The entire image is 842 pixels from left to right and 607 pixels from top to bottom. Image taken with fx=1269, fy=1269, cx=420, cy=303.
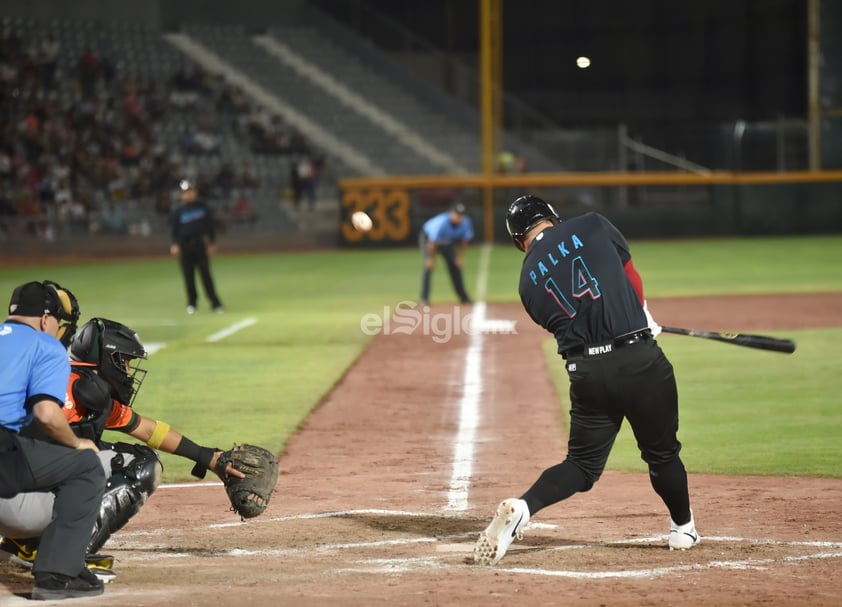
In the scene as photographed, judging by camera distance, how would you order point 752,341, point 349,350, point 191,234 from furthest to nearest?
point 191,234, point 349,350, point 752,341

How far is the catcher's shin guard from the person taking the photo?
668 cm

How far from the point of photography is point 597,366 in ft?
22.2

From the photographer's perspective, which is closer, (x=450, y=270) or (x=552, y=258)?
(x=552, y=258)

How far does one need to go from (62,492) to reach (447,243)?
16595 millimetres

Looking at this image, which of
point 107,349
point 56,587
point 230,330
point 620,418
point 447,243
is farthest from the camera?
point 447,243

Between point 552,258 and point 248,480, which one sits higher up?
point 552,258

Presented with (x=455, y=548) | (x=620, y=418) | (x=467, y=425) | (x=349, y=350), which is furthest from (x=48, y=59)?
(x=620, y=418)

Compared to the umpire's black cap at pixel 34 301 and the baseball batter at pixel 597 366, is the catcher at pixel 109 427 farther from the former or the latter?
the baseball batter at pixel 597 366

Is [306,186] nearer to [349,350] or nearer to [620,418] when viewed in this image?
[349,350]

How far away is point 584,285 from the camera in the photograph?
682 cm

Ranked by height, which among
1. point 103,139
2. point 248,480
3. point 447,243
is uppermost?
point 103,139

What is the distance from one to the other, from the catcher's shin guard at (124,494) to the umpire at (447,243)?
51.2 feet

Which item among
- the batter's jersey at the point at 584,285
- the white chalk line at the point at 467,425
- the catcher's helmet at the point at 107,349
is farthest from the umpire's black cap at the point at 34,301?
the white chalk line at the point at 467,425

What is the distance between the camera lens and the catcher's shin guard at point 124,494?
6.68 m
